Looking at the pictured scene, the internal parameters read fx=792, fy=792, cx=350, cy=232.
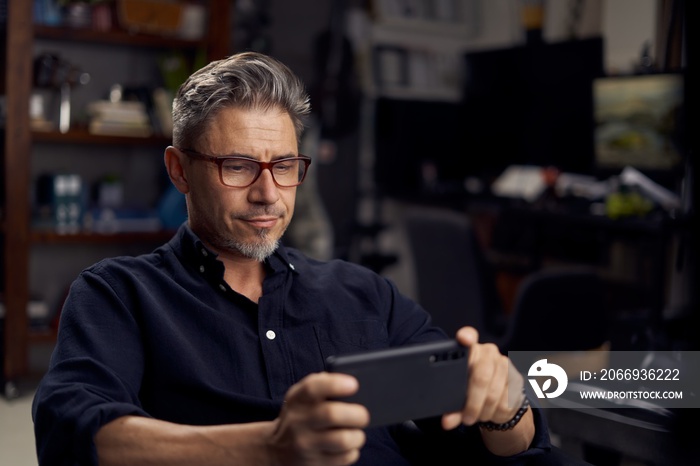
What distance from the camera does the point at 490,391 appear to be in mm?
1168

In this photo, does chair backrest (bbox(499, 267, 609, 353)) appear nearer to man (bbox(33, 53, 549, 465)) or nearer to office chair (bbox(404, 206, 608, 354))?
office chair (bbox(404, 206, 608, 354))

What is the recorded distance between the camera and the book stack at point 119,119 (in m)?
3.89

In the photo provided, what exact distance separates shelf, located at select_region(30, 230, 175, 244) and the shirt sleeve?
8.35 feet

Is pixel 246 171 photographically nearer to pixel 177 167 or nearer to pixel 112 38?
pixel 177 167

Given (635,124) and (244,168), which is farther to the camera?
(635,124)

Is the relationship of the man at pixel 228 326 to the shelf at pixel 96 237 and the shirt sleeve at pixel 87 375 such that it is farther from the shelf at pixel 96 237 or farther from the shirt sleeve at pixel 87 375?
the shelf at pixel 96 237

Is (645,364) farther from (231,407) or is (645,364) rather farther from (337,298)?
(231,407)

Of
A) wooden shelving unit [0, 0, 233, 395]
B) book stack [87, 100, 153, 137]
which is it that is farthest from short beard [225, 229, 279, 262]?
book stack [87, 100, 153, 137]

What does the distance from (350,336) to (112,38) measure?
289 centimetres

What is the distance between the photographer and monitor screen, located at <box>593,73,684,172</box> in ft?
11.6

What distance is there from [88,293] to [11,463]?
6.21 feet

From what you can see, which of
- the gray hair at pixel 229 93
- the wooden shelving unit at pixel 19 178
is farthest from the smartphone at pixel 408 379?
the wooden shelving unit at pixel 19 178

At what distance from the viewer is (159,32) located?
402 cm

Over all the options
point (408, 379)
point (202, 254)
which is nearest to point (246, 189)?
point (202, 254)
